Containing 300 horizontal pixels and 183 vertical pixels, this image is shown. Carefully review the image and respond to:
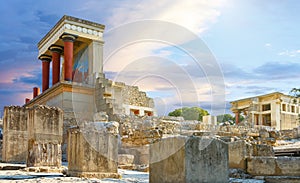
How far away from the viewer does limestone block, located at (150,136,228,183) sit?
15.8ft

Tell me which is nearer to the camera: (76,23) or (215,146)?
(215,146)

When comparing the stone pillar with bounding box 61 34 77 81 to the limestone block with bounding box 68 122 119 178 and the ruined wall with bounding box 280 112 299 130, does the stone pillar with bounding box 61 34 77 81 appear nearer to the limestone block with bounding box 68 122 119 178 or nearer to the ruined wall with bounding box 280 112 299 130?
the limestone block with bounding box 68 122 119 178

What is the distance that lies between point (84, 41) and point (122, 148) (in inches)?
409

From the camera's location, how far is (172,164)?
4.97 meters

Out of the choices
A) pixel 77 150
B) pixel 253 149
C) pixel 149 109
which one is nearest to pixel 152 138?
pixel 253 149

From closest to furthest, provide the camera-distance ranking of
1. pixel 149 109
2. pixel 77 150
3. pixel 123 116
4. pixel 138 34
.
→ pixel 77 150 < pixel 138 34 < pixel 123 116 < pixel 149 109

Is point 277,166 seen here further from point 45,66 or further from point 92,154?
point 45,66

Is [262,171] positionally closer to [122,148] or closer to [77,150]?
[77,150]

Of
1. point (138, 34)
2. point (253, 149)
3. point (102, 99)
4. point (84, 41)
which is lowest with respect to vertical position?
point (253, 149)

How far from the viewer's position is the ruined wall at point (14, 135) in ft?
38.3

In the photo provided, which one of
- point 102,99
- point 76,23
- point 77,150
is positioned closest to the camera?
point 77,150

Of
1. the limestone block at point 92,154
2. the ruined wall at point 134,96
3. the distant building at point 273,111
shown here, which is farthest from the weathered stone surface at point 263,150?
the distant building at point 273,111

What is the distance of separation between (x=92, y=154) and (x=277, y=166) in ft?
13.0

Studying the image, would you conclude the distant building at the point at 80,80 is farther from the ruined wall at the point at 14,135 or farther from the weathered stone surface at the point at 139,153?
the ruined wall at the point at 14,135
